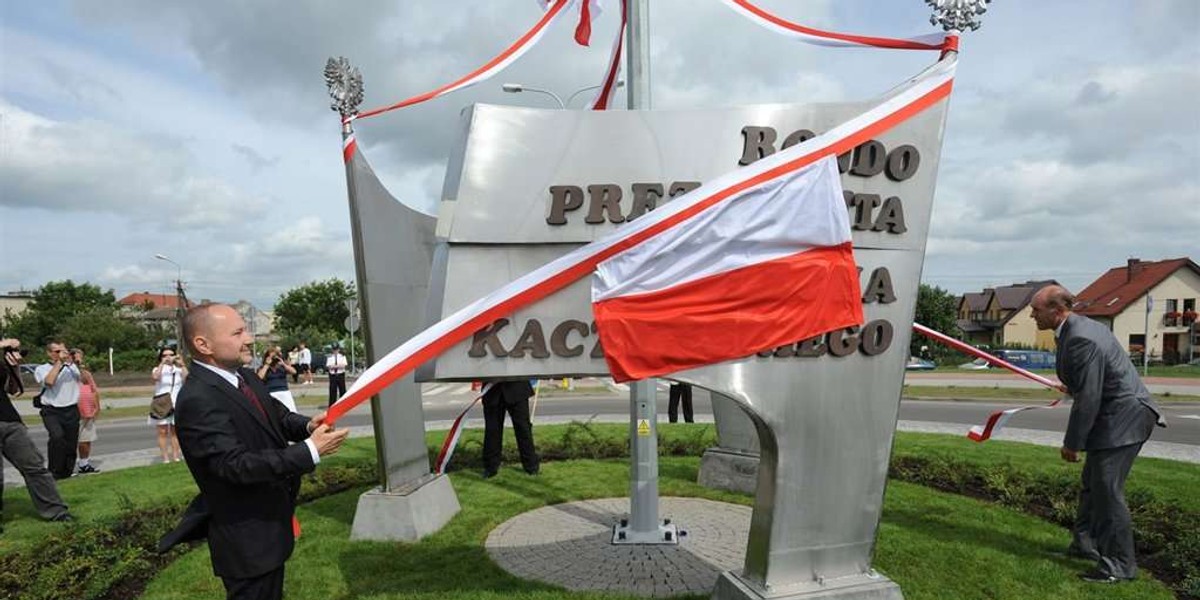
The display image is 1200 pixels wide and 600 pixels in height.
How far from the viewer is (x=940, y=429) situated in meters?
13.0

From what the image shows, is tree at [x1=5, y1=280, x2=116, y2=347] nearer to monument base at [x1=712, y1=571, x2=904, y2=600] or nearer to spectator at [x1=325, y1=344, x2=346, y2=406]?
spectator at [x1=325, y1=344, x2=346, y2=406]

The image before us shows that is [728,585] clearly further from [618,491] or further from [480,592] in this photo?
[618,491]

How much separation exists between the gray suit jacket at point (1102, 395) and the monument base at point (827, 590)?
205cm

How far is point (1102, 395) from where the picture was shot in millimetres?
4914

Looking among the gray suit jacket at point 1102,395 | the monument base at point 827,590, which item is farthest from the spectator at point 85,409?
the gray suit jacket at point 1102,395

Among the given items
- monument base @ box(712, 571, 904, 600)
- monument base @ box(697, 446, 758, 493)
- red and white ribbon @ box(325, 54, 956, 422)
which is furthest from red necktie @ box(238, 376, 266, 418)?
monument base @ box(697, 446, 758, 493)

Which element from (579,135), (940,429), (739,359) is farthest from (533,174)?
(940,429)

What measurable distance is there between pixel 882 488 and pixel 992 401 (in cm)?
1827

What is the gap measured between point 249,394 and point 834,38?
4.08 meters

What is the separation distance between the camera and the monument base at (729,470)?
7.66 meters

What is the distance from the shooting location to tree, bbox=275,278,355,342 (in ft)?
210

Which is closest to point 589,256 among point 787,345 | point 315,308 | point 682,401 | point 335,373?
point 787,345

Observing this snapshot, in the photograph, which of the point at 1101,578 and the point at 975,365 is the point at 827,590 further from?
the point at 975,365

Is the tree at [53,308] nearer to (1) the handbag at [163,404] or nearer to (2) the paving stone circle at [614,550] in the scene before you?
(1) the handbag at [163,404]
